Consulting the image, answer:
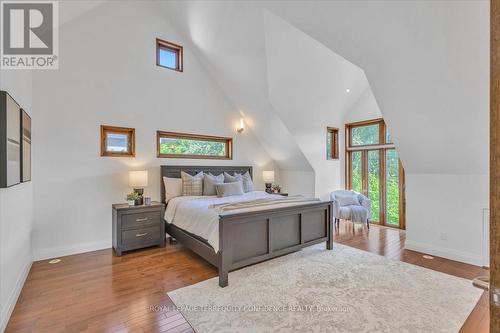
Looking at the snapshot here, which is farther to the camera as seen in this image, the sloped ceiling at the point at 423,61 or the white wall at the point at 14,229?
the sloped ceiling at the point at 423,61

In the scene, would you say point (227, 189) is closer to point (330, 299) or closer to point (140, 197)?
point (140, 197)

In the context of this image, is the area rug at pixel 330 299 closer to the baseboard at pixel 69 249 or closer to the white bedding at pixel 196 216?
the white bedding at pixel 196 216

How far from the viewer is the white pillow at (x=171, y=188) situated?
4.35 m

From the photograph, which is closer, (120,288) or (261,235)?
(120,288)

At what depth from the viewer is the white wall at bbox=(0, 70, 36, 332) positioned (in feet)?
6.72

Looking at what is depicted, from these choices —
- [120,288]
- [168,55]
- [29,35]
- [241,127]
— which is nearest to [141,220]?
[120,288]

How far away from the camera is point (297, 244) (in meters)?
3.36

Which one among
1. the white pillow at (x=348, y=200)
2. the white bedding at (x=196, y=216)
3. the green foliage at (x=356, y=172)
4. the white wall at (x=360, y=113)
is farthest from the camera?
the green foliage at (x=356, y=172)

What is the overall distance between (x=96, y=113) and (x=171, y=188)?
5.61ft

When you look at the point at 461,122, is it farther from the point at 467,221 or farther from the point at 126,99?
the point at 126,99

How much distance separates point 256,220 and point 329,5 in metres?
2.60

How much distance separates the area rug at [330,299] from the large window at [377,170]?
2462 millimetres

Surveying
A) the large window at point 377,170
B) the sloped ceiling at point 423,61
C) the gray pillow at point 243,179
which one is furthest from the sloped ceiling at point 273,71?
the gray pillow at point 243,179

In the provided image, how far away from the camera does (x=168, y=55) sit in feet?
15.5
